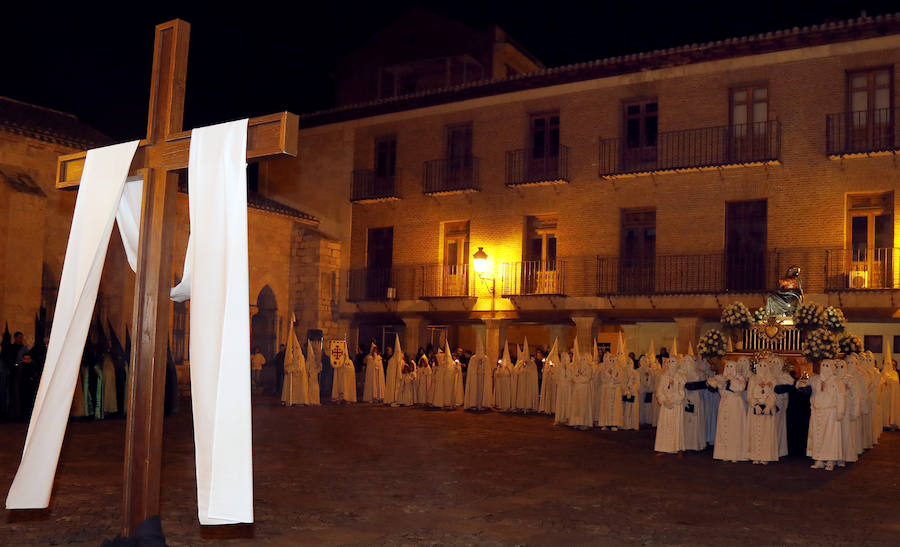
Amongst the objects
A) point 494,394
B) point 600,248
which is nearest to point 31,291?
point 494,394

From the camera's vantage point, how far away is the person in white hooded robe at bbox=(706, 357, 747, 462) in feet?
39.0

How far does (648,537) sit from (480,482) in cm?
273

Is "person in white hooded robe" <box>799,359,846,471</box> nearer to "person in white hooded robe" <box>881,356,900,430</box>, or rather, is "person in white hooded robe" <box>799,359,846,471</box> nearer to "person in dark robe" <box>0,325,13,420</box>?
"person in white hooded robe" <box>881,356,900,430</box>

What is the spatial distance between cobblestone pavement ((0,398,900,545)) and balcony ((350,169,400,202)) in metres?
13.5

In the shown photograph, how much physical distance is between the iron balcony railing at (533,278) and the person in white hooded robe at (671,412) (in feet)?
35.1

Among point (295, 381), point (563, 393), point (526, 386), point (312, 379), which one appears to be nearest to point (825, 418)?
point (563, 393)

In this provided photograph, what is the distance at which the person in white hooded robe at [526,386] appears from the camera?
19.8m

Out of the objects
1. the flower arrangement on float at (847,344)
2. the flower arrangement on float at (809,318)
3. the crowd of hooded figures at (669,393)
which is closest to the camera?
the crowd of hooded figures at (669,393)

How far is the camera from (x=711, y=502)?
8.27 m

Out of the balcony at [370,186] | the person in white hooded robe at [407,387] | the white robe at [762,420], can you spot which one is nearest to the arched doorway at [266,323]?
the balcony at [370,186]

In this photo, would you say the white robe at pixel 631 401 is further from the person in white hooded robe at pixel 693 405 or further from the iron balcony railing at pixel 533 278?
the iron balcony railing at pixel 533 278

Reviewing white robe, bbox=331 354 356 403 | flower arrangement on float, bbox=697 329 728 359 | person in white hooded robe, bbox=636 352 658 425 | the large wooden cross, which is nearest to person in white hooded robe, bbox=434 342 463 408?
white robe, bbox=331 354 356 403

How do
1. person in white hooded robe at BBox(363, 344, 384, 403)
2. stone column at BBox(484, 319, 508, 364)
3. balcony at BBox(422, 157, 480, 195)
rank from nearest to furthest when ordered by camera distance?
person in white hooded robe at BBox(363, 344, 384, 403) → stone column at BBox(484, 319, 508, 364) → balcony at BBox(422, 157, 480, 195)

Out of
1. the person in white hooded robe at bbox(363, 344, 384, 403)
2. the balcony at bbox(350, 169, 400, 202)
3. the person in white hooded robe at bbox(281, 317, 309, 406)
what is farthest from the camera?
the balcony at bbox(350, 169, 400, 202)
